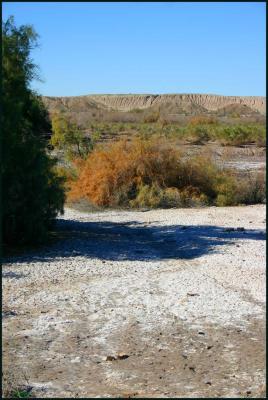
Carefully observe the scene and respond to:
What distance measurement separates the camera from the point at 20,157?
47.2 ft

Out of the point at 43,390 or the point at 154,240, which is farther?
the point at 154,240

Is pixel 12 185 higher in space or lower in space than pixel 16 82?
lower

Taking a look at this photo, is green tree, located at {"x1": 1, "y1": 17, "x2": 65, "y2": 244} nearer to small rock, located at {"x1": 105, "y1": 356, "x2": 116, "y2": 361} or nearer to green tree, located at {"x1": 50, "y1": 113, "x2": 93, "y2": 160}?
small rock, located at {"x1": 105, "y1": 356, "x2": 116, "y2": 361}

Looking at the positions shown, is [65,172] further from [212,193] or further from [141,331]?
[141,331]

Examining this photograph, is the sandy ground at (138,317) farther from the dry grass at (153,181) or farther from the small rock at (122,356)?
the dry grass at (153,181)

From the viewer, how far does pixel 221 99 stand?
476ft

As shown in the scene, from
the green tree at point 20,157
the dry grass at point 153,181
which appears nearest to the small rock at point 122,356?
the green tree at point 20,157

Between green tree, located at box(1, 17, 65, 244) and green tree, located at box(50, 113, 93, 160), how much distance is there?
40.2 feet

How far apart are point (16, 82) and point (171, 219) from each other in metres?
7.17

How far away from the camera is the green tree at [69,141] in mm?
27422

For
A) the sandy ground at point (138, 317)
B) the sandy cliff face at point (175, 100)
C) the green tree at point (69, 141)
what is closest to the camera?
the sandy ground at point (138, 317)

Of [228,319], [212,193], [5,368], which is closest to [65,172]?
[212,193]

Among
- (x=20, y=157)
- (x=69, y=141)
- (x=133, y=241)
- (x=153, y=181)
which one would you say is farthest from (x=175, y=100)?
(x=20, y=157)

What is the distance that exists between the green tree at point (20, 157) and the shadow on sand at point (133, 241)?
2.62ft
